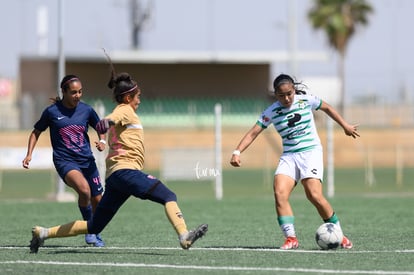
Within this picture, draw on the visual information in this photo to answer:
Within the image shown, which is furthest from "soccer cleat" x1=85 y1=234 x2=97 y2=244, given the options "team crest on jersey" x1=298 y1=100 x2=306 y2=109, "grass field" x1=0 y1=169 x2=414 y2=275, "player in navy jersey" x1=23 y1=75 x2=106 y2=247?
"team crest on jersey" x1=298 y1=100 x2=306 y2=109

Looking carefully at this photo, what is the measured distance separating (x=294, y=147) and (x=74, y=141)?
2.67m

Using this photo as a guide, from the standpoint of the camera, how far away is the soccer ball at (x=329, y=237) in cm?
1208

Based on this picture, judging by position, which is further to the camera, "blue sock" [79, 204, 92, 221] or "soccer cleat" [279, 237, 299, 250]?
"blue sock" [79, 204, 92, 221]

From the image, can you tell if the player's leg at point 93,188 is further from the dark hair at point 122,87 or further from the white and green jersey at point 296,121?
the white and green jersey at point 296,121

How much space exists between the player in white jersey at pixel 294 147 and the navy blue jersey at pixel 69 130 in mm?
1985

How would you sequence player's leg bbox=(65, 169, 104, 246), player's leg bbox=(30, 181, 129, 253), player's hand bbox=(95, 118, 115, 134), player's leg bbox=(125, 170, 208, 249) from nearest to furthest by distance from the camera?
1. player's hand bbox=(95, 118, 115, 134)
2. player's leg bbox=(125, 170, 208, 249)
3. player's leg bbox=(30, 181, 129, 253)
4. player's leg bbox=(65, 169, 104, 246)

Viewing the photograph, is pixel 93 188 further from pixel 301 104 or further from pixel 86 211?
pixel 301 104

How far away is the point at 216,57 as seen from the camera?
54938 mm

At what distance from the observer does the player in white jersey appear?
40.5 ft

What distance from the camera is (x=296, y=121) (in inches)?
489

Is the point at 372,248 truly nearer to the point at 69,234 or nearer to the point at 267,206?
the point at 69,234

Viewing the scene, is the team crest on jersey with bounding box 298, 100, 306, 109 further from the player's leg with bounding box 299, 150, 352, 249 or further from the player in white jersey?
the player's leg with bounding box 299, 150, 352, 249

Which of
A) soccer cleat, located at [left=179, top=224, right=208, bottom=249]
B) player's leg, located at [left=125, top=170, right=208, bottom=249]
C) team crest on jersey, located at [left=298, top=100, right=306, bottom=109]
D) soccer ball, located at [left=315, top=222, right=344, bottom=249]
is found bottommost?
soccer ball, located at [left=315, top=222, right=344, bottom=249]

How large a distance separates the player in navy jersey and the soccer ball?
2737mm
